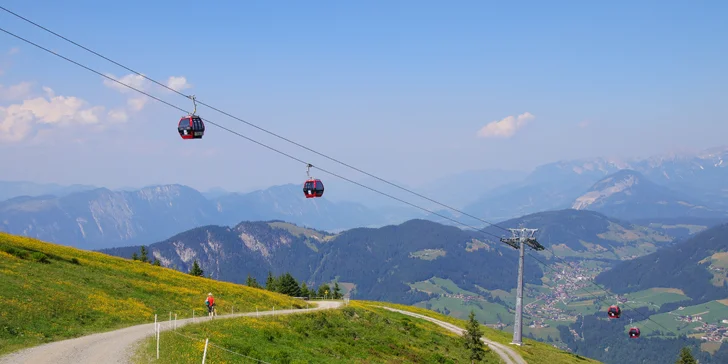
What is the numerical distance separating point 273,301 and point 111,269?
64.7 ft

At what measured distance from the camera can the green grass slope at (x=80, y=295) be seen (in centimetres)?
3356

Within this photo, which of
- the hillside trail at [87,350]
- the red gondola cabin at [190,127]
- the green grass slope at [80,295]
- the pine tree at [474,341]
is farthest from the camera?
the pine tree at [474,341]

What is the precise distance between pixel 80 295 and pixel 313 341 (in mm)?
18333

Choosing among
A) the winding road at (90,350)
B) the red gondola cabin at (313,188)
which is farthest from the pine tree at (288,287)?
the winding road at (90,350)

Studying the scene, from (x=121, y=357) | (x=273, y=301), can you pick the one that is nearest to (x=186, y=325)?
(x=121, y=357)

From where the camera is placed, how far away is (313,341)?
4481 cm

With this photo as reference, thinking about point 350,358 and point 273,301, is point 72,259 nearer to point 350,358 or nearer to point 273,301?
point 273,301

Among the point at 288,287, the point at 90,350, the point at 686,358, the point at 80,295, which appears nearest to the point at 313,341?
the point at 80,295

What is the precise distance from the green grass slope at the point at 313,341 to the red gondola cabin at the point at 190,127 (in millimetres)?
14168

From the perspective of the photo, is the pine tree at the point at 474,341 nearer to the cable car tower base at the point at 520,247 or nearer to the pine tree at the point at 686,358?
the cable car tower base at the point at 520,247

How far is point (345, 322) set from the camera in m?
57.5

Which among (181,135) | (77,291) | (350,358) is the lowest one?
(350,358)

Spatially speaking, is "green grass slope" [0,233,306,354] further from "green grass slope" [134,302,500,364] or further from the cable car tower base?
the cable car tower base

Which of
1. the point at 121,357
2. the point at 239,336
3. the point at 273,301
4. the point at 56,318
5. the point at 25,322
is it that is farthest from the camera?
the point at 273,301
